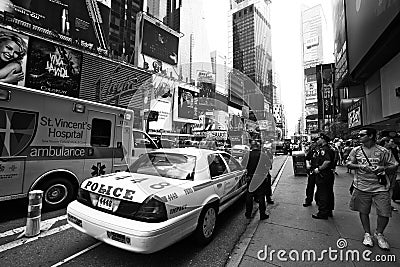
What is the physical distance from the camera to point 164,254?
2.97 metres

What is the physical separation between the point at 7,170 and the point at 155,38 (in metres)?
29.8

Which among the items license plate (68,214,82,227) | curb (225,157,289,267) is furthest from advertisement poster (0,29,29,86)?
curb (225,157,289,267)

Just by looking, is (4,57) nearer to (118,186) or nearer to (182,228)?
(118,186)

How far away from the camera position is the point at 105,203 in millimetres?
2781

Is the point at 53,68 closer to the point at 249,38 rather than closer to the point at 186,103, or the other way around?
the point at 249,38

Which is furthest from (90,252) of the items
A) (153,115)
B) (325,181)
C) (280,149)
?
(280,149)

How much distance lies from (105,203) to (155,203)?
736 mm

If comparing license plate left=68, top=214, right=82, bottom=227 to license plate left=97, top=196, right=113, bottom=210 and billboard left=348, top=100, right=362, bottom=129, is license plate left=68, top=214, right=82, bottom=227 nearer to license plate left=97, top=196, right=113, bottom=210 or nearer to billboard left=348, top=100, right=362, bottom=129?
license plate left=97, top=196, right=113, bottom=210

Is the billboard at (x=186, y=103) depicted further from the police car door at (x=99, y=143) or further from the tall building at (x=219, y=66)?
the police car door at (x=99, y=143)

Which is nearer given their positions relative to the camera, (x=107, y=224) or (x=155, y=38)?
(x=107, y=224)

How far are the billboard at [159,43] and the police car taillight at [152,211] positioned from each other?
95.8ft

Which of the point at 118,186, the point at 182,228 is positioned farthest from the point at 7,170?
the point at 182,228

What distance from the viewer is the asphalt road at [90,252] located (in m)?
2.79

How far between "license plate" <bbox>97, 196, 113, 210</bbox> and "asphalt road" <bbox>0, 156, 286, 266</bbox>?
2.32 ft
